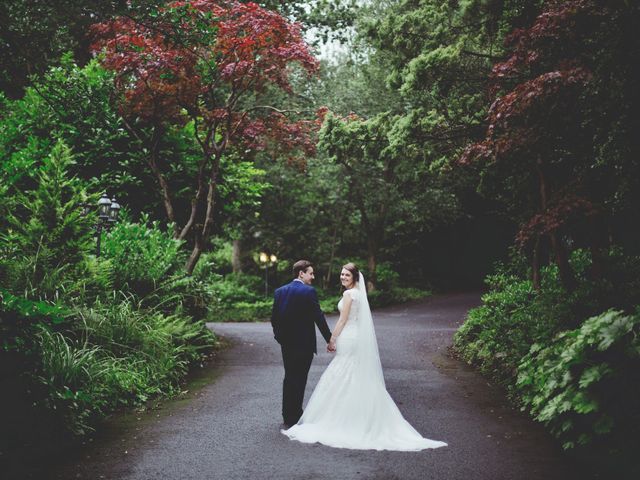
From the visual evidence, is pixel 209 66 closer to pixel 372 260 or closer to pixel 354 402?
pixel 354 402

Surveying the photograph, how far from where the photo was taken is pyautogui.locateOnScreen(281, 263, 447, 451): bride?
6.05m

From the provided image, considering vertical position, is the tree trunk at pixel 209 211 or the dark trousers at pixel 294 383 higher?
the tree trunk at pixel 209 211

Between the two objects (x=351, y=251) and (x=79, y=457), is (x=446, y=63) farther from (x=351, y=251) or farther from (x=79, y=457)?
(x=351, y=251)

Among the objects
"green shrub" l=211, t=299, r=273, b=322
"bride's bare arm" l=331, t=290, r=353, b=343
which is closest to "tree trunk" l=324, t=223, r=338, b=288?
"green shrub" l=211, t=299, r=273, b=322

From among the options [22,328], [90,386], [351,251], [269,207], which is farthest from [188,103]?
[351,251]

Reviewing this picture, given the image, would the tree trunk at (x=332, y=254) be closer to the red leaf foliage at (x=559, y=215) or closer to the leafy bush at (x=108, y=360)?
the leafy bush at (x=108, y=360)

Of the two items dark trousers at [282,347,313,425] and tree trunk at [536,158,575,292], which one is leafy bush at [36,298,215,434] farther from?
tree trunk at [536,158,575,292]

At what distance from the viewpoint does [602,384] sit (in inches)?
195

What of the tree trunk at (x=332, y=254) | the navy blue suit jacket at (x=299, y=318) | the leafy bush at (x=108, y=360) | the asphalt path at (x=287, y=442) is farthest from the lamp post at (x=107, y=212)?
the tree trunk at (x=332, y=254)

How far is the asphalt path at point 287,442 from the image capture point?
5133 mm

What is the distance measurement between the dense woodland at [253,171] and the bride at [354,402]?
1.51 metres

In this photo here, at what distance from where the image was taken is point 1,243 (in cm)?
909

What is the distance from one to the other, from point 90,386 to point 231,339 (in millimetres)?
8544

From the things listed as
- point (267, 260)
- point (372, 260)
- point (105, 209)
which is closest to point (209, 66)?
point (105, 209)
